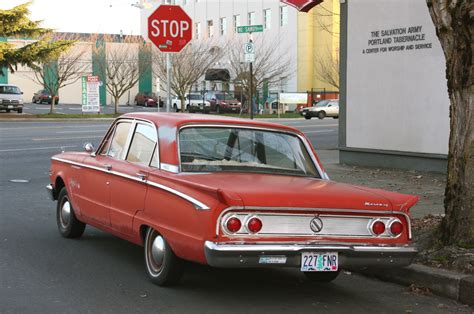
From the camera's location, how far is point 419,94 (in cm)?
1455

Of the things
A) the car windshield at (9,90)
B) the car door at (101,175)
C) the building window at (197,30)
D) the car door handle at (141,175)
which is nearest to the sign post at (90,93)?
the car windshield at (9,90)

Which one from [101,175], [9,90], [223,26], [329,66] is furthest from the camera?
[223,26]

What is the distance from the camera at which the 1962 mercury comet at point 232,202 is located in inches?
220

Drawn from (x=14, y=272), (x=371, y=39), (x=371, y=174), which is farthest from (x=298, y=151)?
(x=371, y=39)

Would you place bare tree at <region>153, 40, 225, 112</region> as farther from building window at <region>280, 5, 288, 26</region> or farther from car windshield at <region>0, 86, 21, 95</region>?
car windshield at <region>0, 86, 21, 95</region>

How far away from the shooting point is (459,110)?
7051 mm

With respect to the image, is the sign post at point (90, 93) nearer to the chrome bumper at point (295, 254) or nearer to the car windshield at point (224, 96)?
the car windshield at point (224, 96)

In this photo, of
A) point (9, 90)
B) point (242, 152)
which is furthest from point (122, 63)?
point (242, 152)

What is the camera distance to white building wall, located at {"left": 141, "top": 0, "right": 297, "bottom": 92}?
190ft

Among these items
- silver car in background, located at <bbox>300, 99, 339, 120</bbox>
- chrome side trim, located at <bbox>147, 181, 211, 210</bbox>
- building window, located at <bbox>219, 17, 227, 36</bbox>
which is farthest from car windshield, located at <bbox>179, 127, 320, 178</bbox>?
building window, located at <bbox>219, 17, 227, 36</bbox>

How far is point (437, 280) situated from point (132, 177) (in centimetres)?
301

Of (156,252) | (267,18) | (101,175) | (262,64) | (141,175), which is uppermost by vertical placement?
(267,18)

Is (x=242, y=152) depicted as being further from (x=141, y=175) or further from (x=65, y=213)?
(x=65, y=213)

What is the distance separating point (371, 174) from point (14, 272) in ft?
30.7
